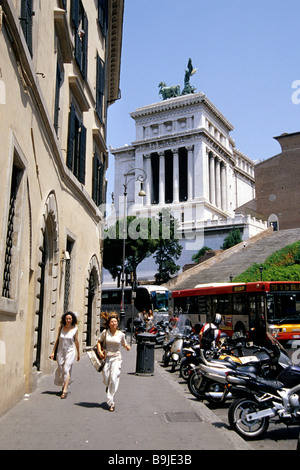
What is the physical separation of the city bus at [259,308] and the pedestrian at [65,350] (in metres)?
9.91

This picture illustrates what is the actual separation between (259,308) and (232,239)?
1535 inches

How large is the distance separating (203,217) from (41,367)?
6396cm

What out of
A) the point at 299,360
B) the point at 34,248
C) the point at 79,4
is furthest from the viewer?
the point at 79,4

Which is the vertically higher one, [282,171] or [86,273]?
[282,171]

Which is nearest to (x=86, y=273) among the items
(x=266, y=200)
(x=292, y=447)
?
(x=292, y=447)

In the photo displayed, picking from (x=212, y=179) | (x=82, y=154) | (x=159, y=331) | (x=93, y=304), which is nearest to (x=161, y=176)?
(x=212, y=179)

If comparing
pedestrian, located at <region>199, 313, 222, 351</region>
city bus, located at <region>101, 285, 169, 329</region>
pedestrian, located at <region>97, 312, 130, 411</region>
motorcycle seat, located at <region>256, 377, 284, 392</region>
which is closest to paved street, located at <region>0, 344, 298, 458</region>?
pedestrian, located at <region>97, 312, 130, 411</region>

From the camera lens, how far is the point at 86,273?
55.7 ft

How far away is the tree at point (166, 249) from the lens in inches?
2190

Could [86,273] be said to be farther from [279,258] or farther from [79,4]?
[279,258]

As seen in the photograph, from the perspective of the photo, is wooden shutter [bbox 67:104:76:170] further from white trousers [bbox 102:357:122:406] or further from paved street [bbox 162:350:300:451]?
paved street [bbox 162:350:300:451]

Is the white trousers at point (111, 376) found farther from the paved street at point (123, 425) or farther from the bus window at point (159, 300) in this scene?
the bus window at point (159, 300)

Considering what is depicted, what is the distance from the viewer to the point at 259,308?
19484 millimetres

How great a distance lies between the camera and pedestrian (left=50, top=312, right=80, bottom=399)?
8992 mm
